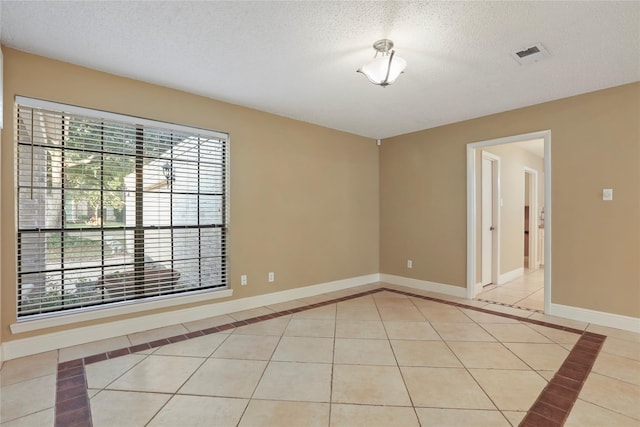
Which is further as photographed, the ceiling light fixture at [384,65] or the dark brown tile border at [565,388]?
the ceiling light fixture at [384,65]

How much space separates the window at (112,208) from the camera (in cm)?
264

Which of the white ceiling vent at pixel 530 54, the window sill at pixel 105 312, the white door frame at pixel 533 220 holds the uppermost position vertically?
the white ceiling vent at pixel 530 54

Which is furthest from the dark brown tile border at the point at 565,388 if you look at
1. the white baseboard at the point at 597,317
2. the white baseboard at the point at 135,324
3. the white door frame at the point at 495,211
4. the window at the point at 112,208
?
the window at the point at 112,208

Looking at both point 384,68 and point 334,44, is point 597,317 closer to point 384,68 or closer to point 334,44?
point 384,68

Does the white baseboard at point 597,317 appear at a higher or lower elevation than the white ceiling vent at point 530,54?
A: lower

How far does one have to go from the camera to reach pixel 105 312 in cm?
291

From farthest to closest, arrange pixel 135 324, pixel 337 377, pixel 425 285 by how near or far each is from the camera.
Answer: pixel 425 285 → pixel 135 324 → pixel 337 377

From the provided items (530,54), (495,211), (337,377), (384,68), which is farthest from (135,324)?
(495,211)

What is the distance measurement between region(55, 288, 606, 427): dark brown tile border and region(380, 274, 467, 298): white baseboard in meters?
1.25

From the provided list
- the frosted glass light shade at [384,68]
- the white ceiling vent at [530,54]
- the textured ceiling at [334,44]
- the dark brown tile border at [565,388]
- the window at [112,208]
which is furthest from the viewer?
the window at [112,208]

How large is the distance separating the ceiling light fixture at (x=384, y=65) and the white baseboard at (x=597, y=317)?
10.4 ft

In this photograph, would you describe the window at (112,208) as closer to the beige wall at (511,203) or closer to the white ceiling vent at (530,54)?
the white ceiling vent at (530,54)

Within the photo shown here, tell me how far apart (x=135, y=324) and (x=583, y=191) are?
15.6 ft

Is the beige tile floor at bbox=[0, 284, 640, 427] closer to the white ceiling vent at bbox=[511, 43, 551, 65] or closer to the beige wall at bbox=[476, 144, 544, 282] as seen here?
the beige wall at bbox=[476, 144, 544, 282]
